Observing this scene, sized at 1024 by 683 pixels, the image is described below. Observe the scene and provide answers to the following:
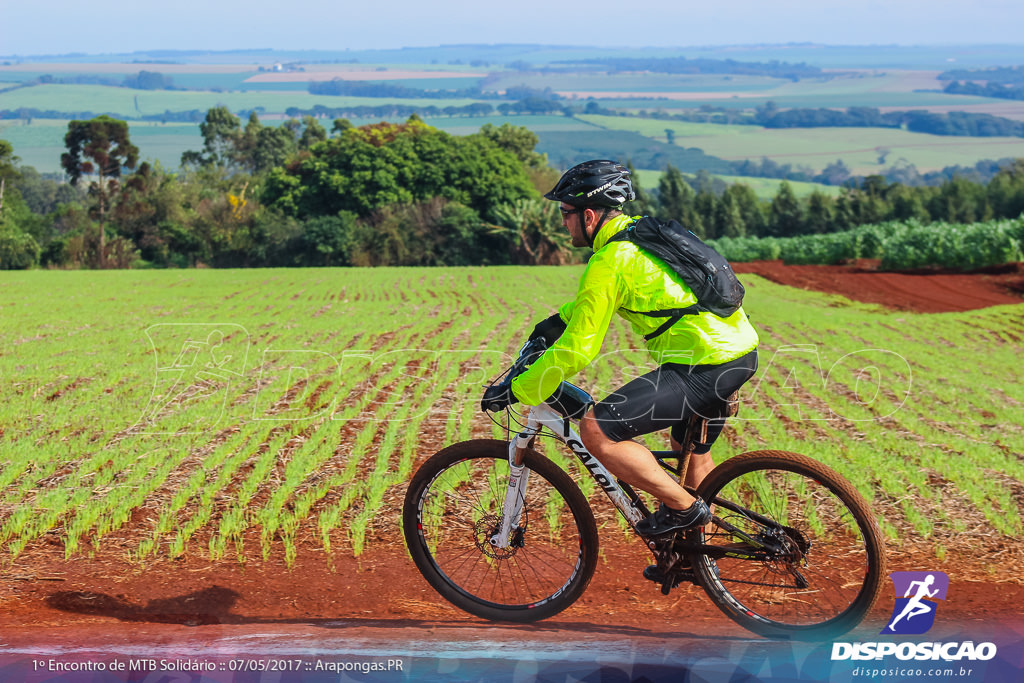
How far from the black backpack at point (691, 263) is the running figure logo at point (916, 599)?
6.56 ft

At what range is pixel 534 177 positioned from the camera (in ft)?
315

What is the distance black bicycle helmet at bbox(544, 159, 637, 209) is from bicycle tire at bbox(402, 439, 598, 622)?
1.35 m

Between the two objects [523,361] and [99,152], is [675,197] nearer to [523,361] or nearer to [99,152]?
[99,152]

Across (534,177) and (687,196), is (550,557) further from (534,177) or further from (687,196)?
(687,196)

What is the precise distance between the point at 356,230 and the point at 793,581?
67.0 meters

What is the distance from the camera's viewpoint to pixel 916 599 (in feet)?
16.2

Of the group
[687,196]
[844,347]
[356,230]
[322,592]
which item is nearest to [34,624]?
[322,592]

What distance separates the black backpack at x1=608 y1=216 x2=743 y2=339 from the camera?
162 inches

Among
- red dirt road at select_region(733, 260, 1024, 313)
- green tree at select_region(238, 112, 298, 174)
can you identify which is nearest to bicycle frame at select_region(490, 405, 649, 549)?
red dirt road at select_region(733, 260, 1024, 313)

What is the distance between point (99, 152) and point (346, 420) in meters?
79.1

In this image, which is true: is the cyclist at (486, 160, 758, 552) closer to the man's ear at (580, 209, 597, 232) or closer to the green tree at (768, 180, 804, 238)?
the man's ear at (580, 209, 597, 232)

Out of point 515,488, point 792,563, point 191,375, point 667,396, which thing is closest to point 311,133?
point 191,375

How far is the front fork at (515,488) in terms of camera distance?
4691 mm

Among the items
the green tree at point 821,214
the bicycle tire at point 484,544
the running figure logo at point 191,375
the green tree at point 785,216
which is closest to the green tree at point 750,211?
the green tree at point 785,216
